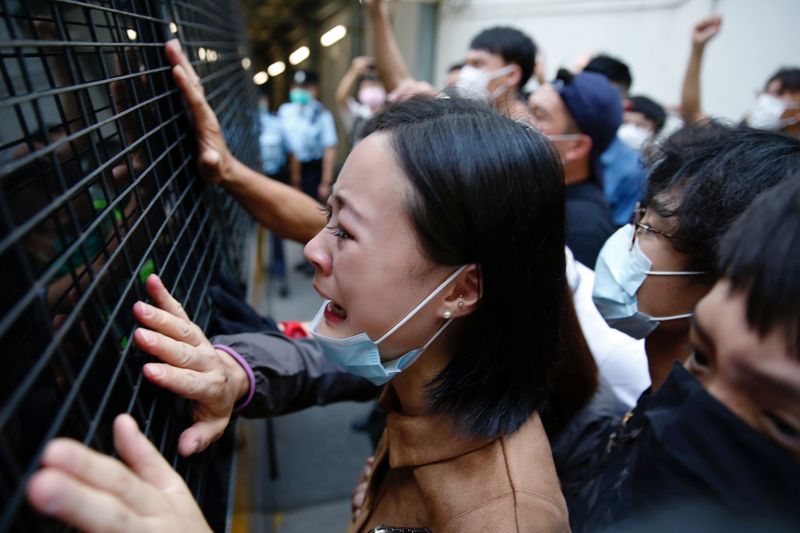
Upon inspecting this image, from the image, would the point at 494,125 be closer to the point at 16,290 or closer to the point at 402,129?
the point at 402,129

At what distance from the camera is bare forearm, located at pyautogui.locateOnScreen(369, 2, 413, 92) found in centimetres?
258

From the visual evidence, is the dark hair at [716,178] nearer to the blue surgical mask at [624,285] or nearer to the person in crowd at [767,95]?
the blue surgical mask at [624,285]

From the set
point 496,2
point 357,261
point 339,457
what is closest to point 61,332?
point 357,261

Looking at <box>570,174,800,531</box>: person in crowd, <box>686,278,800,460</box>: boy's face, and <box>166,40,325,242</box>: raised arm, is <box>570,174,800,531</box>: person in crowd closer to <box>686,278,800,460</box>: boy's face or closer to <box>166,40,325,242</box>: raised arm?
<box>686,278,800,460</box>: boy's face

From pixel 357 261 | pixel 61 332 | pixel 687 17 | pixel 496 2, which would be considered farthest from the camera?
pixel 496 2

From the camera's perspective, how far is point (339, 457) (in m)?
2.97

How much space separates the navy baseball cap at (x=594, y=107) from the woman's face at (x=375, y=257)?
5.74 ft

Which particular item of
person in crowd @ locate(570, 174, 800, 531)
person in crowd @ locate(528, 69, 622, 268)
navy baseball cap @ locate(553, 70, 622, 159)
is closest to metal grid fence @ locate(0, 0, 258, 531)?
person in crowd @ locate(570, 174, 800, 531)

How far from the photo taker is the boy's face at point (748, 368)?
55 centimetres

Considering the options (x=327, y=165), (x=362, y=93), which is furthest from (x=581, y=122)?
(x=362, y=93)

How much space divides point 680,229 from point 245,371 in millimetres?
1062

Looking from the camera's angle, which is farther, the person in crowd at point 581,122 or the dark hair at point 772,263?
the person in crowd at point 581,122

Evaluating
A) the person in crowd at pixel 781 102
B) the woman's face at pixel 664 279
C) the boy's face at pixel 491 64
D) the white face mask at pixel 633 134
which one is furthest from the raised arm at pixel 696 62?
the woman's face at pixel 664 279

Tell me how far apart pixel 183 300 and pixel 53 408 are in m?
0.52
